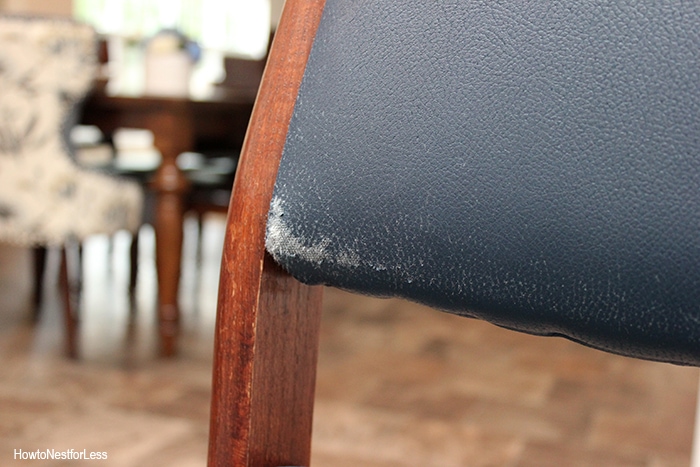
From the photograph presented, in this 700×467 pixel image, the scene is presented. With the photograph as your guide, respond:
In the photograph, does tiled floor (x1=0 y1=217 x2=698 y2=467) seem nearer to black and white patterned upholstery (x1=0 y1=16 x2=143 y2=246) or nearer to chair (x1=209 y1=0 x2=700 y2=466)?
black and white patterned upholstery (x1=0 y1=16 x2=143 y2=246)

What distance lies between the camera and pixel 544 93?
33cm

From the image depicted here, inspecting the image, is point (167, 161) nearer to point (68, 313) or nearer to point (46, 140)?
point (46, 140)

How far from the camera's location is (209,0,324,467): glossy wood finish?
396 mm

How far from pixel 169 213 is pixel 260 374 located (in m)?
1.86

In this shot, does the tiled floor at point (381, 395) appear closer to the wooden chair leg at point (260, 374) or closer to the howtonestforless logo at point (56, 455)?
the howtonestforless logo at point (56, 455)

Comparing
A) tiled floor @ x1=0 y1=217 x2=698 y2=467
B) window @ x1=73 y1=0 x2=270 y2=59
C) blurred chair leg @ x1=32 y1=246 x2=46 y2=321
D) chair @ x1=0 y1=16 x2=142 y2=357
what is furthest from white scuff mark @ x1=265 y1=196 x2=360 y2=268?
window @ x1=73 y1=0 x2=270 y2=59

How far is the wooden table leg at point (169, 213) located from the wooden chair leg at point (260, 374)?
1.83 meters

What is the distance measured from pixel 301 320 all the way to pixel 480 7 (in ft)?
0.60

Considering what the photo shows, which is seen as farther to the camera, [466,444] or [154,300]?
[154,300]

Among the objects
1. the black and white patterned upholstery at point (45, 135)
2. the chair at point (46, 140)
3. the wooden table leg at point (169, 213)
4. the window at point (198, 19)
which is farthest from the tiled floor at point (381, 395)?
the window at point (198, 19)

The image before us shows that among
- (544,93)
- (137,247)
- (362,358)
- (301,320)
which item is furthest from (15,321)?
(544,93)

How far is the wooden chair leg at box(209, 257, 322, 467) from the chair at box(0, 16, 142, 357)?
72.0 inches

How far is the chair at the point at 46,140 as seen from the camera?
6.69 ft

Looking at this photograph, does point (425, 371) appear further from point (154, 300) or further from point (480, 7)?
point (480, 7)
